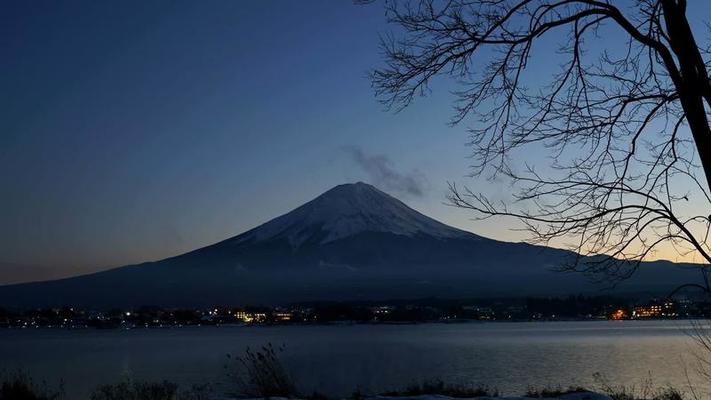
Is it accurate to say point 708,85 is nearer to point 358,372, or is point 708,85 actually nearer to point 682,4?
point 682,4

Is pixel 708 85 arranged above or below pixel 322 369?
above

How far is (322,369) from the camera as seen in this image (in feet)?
137

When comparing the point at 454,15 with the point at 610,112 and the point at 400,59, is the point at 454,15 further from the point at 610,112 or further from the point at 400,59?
the point at 610,112

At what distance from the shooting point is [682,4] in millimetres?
5559

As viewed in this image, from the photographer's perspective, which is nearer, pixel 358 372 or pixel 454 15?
pixel 454 15

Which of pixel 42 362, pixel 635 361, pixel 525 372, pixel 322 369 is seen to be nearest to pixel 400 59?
pixel 525 372

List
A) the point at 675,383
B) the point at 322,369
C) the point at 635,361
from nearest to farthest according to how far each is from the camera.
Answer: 1. the point at 675,383
2. the point at 322,369
3. the point at 635,361

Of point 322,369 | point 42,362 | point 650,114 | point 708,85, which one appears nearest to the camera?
point 708,85

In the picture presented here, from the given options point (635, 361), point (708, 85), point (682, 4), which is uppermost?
point (682, 4)

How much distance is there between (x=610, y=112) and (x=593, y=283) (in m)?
1.46

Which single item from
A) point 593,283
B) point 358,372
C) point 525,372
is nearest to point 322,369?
point 358,372

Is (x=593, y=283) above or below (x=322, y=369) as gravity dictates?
above

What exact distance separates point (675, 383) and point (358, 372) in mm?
15741

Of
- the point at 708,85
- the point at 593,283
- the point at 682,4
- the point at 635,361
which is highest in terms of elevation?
the point at 682,4
